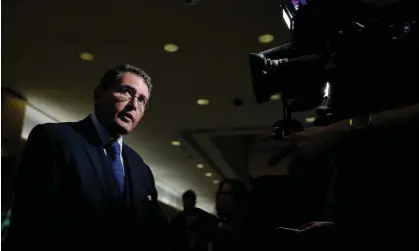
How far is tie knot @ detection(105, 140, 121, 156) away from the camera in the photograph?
100 cm

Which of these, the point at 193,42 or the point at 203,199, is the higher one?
the point at 193,42

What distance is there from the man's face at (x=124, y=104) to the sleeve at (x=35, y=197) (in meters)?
0.17

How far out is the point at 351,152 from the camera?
73cm

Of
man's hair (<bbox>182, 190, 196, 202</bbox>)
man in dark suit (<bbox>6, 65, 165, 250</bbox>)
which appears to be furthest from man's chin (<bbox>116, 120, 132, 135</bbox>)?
man's hair (<bbox>182, 190, 196, 202</bbox>)

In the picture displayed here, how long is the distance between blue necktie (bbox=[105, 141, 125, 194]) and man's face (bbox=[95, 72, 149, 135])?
0.04m

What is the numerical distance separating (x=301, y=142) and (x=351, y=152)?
114 mm

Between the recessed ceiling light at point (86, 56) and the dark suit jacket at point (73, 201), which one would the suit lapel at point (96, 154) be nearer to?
the dark suit jacket at point (73, 201)

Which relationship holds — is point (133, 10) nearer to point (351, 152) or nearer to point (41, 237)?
point (41, 237)

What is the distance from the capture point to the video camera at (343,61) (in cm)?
71

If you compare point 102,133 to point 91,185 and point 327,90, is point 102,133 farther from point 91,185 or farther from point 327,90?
point 327,90

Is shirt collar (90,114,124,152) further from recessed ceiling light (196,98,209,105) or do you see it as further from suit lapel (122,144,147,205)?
recessed ceiling light (196,98,209,105)

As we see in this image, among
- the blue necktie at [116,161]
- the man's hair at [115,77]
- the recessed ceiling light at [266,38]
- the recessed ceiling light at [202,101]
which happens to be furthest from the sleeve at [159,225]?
the recessed ceiling light at [202,101]

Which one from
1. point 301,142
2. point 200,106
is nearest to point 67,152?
point 301,142

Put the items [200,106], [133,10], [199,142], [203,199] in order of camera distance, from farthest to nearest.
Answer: [200,106], [199,142], [133,10], [203,199]
